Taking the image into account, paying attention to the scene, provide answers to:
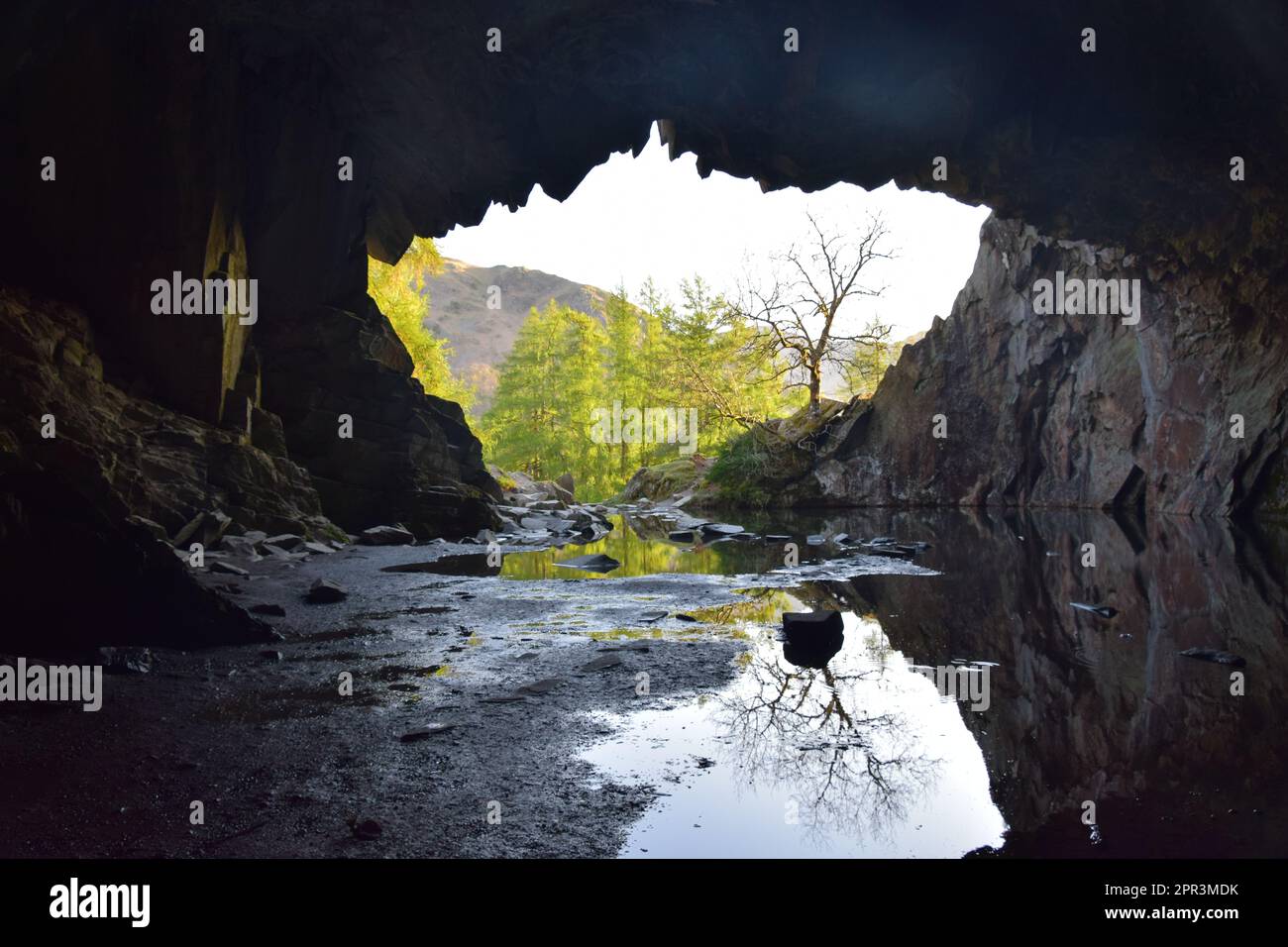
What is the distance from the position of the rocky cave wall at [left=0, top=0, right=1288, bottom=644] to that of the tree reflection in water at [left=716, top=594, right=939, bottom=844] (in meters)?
3.86

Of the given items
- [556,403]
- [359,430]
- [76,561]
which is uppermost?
[556,403]

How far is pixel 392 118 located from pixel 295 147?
1.76m

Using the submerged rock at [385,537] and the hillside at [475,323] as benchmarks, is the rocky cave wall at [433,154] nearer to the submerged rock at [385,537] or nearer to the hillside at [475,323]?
the submerged rock at [385,537]

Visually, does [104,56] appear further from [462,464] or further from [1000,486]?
[1000,486]

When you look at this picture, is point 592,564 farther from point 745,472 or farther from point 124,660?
point 745,472

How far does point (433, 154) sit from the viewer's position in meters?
12.9

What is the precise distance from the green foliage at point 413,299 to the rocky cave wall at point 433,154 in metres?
4.26

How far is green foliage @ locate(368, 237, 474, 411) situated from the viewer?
22.6 m

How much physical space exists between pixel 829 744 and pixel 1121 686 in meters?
1.71

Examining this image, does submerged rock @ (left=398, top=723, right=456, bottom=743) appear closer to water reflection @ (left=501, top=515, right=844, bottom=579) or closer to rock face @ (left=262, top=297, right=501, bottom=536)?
water reflection @ (left=501, top=515, right=844, bottom=579)

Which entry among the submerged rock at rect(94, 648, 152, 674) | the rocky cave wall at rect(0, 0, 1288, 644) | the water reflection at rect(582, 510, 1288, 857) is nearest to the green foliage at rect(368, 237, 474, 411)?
the rocky cave wall at rect(0, 0, 1288, 644)

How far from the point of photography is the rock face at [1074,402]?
589 inches

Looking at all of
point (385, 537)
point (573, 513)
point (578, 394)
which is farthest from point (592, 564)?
point (578, 394)
